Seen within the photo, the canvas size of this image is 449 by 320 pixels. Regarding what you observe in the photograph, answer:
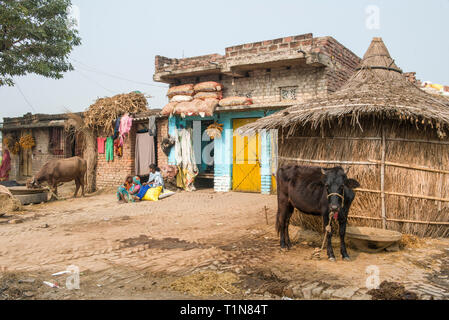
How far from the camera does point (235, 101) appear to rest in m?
11.8

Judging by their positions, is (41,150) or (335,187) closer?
(335,187)

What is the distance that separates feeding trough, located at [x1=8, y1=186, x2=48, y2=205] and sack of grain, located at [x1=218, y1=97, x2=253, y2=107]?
686 cm

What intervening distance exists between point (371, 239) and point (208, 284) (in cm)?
267

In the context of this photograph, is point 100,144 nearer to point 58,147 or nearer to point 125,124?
point 125,124

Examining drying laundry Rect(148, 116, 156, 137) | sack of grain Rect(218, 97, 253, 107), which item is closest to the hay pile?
drying laundry Rect(148, 116, 156, 137)

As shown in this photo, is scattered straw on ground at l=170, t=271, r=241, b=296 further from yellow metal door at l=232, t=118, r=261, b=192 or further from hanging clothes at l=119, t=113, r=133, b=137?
hanging clothes at l=119, t=113, r=133, b=137

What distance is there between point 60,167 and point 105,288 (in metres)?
9.94

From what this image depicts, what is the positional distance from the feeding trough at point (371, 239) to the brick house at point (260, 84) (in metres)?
5.64


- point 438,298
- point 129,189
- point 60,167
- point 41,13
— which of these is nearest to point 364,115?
point 438,298

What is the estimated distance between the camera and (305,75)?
1141cm

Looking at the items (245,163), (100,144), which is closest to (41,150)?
(100,144)

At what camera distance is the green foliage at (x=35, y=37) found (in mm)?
12781

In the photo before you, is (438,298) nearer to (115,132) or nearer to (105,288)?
(105,288)
